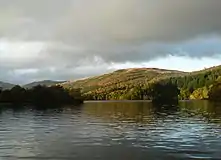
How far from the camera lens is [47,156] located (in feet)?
116

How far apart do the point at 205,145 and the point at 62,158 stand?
16.4 meters

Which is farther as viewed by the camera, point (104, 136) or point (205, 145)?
point (104, 136)

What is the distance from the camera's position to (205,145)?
42.3 metres

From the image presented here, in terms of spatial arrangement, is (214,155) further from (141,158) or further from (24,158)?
(24,158)

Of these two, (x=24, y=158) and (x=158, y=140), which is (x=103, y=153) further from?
(x=158, y=140)

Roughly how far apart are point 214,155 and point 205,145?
626cm

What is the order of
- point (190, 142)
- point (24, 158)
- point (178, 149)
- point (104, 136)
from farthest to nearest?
point (104, 136) → point (190, 142) → point (178, 149) → point (24, 158)

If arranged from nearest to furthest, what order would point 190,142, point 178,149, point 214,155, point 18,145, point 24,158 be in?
point 24,158 → point 214,155 → point 178,149 → point 18,145 → point 190,142

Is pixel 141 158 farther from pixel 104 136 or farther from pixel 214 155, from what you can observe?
pixel 104 136

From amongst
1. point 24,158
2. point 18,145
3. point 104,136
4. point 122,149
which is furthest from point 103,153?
point 104,136

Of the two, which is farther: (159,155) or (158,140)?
(158,140)

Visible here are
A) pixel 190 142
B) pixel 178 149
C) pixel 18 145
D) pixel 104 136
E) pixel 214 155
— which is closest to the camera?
pixel 214 155

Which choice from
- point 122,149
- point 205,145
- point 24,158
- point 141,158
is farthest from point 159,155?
point 24,158

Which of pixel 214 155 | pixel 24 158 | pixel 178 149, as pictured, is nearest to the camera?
pixel 24 158
